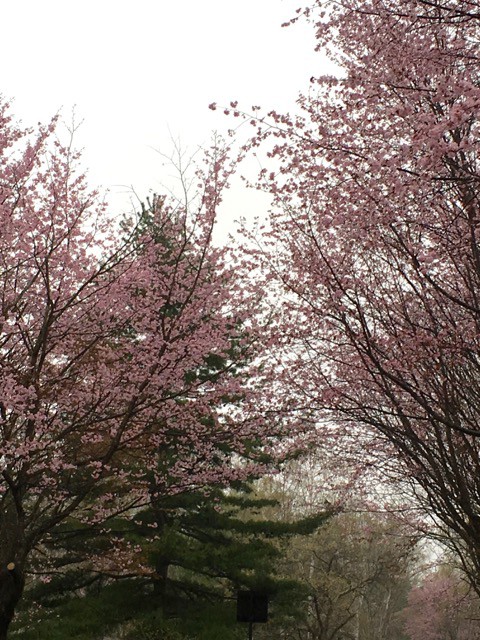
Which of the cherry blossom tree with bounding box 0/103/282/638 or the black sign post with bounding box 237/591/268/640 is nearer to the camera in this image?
the cherry blossom tree with bounding box 0/103/282/638

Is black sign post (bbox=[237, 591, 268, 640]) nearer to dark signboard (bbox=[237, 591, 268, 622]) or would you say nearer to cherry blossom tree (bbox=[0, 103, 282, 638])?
dark signboard (bbox=[237, 591, 268, 622])

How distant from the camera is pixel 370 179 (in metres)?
5.09

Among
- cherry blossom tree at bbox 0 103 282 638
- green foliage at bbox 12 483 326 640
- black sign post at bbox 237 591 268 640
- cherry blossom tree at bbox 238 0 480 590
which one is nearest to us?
cherry blossom tree at bbox 238 0 480 590

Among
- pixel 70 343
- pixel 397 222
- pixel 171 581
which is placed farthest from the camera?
pixel 171 581

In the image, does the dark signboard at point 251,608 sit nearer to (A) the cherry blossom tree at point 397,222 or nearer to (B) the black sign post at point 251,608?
(B) the black sign post at point 251,608

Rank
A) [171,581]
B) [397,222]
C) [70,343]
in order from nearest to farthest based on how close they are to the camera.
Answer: [397,222] → [70,343] → [171,581]

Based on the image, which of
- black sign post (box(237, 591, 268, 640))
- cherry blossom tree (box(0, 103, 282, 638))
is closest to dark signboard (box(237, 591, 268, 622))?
black sign post (box(237, 591, 268, 640))

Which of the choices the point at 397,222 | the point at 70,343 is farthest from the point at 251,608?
the point at 397,222

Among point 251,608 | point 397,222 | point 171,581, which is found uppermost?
point 397,222

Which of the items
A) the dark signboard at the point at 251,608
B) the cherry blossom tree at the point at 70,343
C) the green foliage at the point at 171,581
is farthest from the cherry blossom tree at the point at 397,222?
the green foliage at the point at 171,581

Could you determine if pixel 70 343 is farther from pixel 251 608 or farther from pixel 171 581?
pixel 171 581

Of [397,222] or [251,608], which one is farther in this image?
[251,608]

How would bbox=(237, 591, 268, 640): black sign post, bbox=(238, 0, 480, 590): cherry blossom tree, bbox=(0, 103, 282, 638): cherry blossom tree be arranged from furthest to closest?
bbox=(237, 591, 268, 640): black sign post → bbox=(0, 103, 282, 638): cherry blossom tree → bbox=(238, 0, 480, 590): cherry blossom tree

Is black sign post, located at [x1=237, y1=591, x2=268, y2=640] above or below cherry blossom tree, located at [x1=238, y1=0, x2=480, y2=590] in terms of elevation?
below
